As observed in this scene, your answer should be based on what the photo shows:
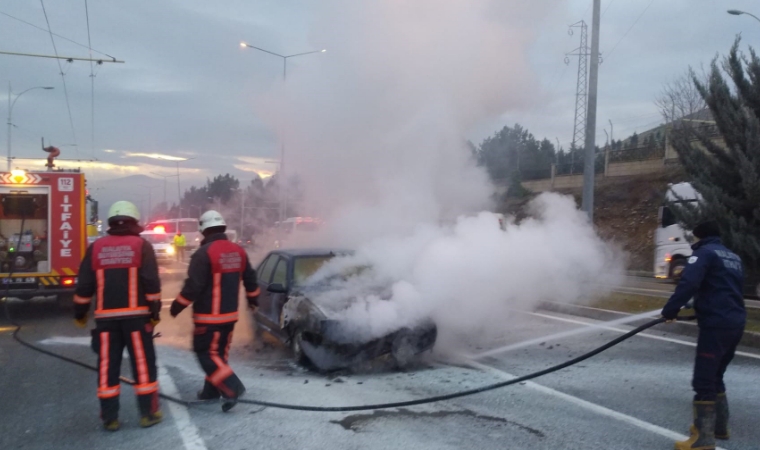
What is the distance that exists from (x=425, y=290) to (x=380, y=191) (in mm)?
5753

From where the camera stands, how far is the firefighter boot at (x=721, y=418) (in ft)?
15.7

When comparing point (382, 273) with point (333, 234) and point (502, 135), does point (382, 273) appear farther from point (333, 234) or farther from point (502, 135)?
point (502, 135)

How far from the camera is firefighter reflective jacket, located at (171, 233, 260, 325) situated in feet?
17.1

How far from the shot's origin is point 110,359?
15.9 ft

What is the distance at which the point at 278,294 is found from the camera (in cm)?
796

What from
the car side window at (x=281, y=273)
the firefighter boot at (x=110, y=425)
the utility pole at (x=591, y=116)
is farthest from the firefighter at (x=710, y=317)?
the utility pole at (x=591, y=116)

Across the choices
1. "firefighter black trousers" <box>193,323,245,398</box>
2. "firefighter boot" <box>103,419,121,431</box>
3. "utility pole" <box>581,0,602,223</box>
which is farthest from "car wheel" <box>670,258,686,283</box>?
"firefighter boot" <box>103,419,121,431</box>

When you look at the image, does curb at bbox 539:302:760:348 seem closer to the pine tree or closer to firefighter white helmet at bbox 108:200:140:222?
the pine tree

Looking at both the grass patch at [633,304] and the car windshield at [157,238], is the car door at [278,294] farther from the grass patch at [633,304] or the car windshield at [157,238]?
the car windshield at [157,238]

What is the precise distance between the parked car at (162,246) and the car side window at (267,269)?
1782 centimetres

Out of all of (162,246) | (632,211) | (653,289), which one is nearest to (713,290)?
(653,289)

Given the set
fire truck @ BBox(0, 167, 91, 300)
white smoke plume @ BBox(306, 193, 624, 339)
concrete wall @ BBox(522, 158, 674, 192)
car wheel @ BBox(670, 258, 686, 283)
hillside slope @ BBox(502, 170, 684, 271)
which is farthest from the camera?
concrete wall @ BBox(522, 158, 674, 192)

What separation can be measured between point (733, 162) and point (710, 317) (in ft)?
20.8

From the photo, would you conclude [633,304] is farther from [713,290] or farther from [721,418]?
[713,290]
